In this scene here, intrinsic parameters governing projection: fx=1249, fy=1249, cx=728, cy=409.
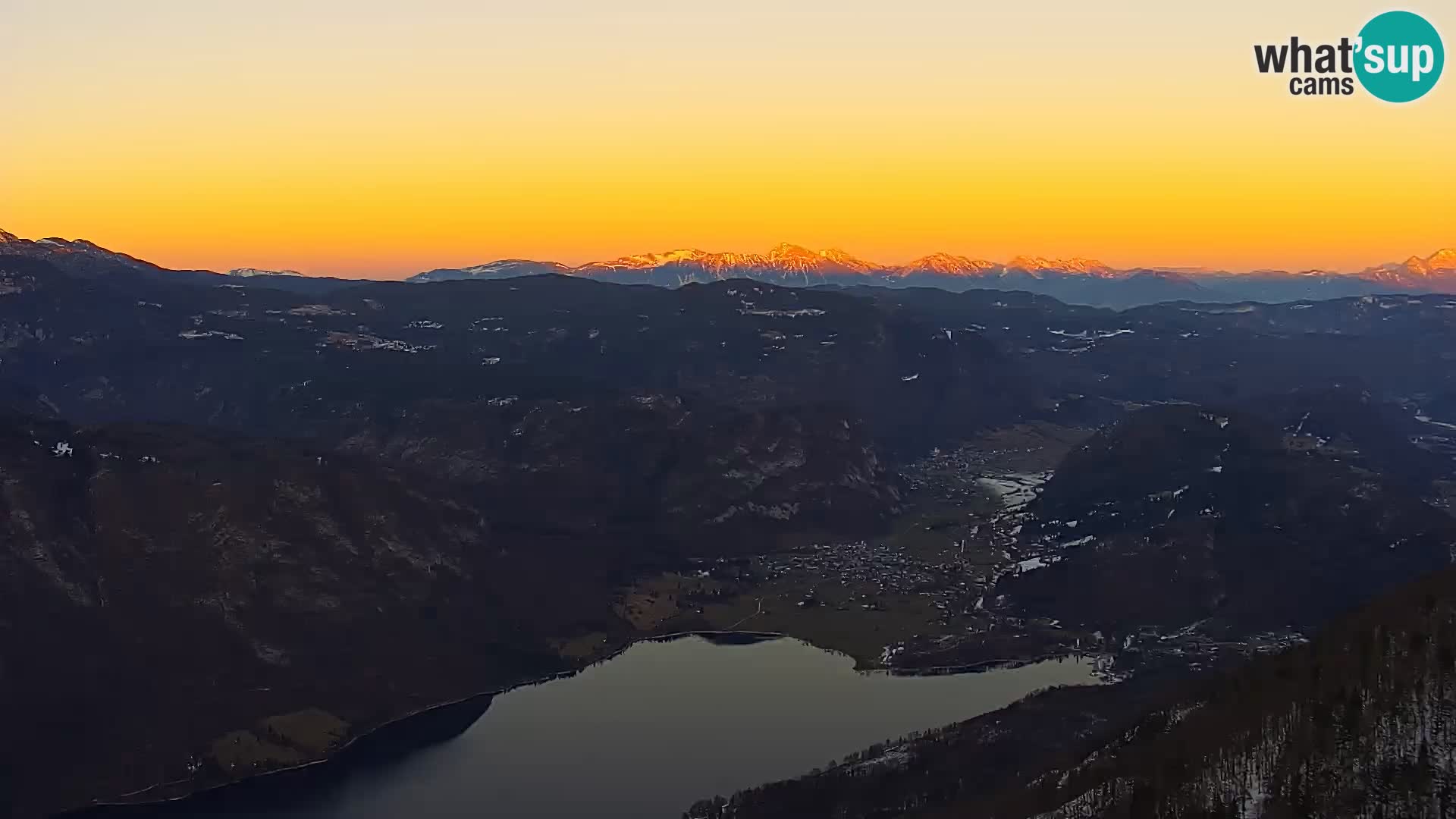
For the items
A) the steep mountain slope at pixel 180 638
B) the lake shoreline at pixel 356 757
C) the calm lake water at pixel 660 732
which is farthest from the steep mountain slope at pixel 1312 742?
the steep mountain slope at pixel 180 638

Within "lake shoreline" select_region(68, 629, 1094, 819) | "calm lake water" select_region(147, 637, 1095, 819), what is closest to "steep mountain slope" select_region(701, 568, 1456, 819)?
"calm lake water" select_region(147, 637, 1095, 819)

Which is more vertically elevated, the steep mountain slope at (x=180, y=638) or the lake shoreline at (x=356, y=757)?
the steep mountain slope at (x=180, y=638)

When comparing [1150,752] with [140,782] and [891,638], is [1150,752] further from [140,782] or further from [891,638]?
[140,782]

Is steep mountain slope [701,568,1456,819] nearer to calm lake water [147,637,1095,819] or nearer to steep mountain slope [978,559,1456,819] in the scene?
steep mountain slope [978,559,1456,819]

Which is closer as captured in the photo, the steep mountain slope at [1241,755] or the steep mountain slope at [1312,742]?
the steep mountain slope at [1312,742]

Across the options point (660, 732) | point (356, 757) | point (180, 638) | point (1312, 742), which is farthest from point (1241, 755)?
point (180, 638)

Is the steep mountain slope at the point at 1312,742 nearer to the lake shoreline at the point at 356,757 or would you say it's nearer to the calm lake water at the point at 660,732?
the calm lake water at the point at 660,732

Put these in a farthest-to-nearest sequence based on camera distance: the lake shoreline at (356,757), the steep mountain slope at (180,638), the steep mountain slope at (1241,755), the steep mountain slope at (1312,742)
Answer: the steep mountain slope at (180,638) → the lake shoreline at (356,757) → the steep mountain slope at (1241,755) → the steep mountain slope at (1312,742)

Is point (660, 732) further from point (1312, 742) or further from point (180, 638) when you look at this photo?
point (1312, 742)
